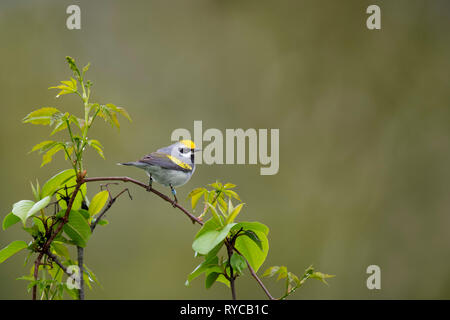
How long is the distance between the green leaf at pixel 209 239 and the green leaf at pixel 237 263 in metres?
0.05

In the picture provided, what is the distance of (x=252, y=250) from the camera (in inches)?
26.0

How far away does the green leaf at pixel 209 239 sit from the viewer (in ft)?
1.81

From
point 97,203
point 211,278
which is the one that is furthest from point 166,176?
point 211,278

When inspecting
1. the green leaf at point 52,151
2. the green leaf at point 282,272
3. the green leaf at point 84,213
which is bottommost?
the green leaf at point 282,272

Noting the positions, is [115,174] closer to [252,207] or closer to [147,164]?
[252,207]

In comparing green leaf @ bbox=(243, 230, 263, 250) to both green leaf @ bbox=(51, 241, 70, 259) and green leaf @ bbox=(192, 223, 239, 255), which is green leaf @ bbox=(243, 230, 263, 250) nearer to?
green leaf @ bbox=(192, 223, 239, 255)

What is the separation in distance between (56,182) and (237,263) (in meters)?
0.28

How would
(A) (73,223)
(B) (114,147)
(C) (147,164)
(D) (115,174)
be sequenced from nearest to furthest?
1. (A) (73,223)
2. (C) (147,164)
3. (D) (115,174)
4. (B) (114,147)

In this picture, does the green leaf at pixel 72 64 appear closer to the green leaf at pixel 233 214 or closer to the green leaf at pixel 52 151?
the green leaf at pixel 52 151

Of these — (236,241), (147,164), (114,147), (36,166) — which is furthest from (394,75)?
(236,241)

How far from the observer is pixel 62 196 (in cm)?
66

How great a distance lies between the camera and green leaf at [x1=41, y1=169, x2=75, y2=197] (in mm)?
634

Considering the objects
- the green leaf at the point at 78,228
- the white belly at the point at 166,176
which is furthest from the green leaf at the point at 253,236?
the white belly at the point at 166,176

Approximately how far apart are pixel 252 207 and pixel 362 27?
1.38 meters
